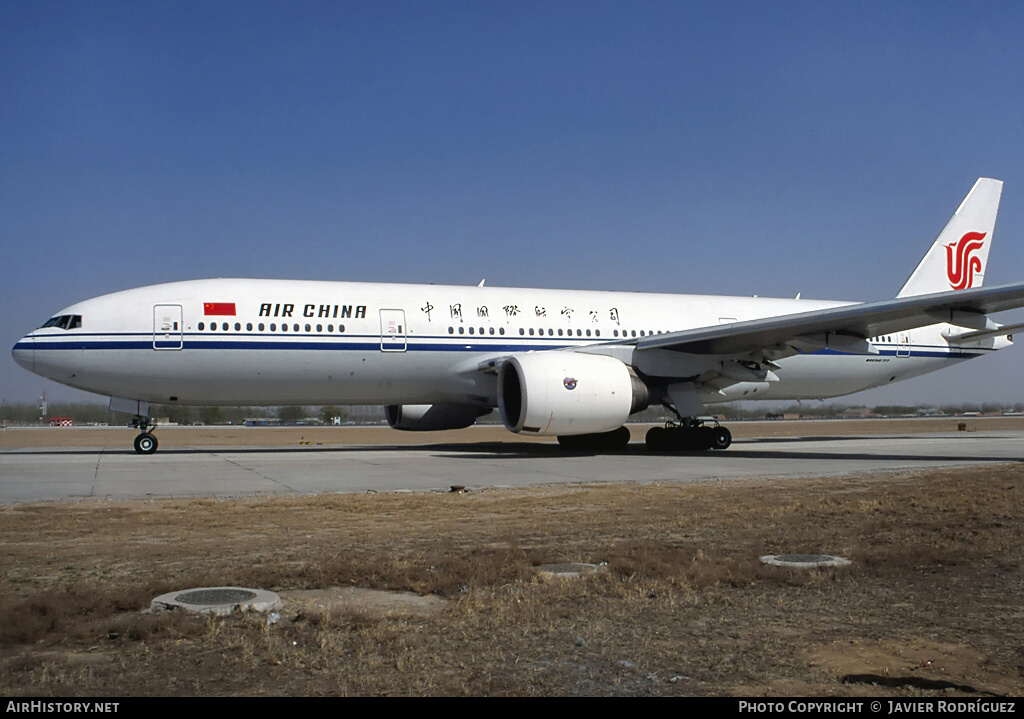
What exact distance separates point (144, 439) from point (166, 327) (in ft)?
8.21

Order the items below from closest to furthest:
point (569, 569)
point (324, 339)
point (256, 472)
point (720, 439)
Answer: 1. point (569, 569)
2. point (256, 472)
3. point (324, 339)
4. point (720, 439)

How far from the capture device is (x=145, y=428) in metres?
17.6

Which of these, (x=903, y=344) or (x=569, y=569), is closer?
(x=569, y=569)

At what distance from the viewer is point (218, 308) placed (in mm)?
17109

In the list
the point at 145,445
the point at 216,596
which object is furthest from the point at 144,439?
the point at 216,596

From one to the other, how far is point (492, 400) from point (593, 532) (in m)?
12.1

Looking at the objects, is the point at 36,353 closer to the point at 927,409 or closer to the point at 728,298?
the point at 728,298

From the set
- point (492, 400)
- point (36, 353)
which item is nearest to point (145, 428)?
point (36, 353)

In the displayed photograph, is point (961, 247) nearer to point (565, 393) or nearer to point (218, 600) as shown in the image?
point (565, 393)

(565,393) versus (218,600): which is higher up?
(565,393)

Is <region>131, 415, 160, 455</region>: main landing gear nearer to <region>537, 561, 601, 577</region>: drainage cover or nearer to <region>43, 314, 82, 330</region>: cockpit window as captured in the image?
<region>43, 314, 82, 330</region>: cockpit window

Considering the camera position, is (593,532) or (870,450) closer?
(593,532)
